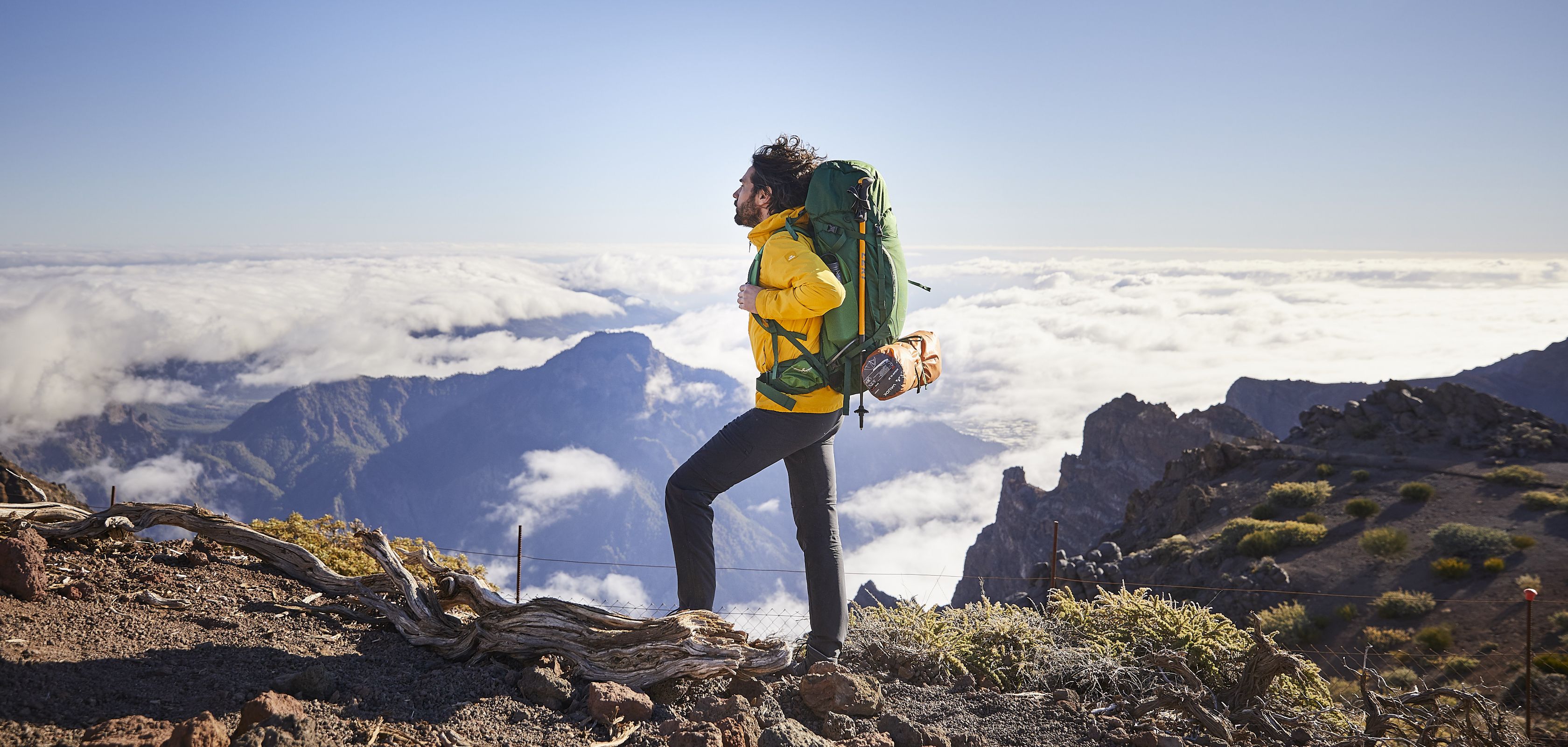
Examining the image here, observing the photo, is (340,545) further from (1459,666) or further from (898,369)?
(1459,666)

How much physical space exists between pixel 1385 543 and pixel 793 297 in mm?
28424

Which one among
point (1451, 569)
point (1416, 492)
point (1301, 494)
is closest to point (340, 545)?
point (1451, 569)

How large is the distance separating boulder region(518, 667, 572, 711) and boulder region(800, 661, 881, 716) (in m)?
1.00

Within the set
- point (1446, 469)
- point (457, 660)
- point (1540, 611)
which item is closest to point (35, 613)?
point (457, 660)

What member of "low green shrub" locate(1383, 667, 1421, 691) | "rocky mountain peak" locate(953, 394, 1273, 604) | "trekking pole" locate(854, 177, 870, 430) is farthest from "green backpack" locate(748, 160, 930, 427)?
"rocky mountain peak" locate(953, 394, 1273, 604)

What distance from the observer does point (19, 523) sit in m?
4.02

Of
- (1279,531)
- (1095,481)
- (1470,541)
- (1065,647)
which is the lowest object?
(1095,481)

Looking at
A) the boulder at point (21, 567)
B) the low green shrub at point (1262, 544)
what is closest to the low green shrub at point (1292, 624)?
the low green shrub at point (1262, 544)

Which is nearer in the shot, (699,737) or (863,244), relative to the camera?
(699,737)

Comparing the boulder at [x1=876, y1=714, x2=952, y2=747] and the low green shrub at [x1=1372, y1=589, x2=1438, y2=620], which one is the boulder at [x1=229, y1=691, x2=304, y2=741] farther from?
the low green shrub at [x1=1372, y1=589, x2=1438, y2=620]

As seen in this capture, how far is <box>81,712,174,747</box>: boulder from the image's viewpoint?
211 cm

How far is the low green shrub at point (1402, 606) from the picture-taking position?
20.2 metres

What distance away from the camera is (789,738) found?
2869 mm

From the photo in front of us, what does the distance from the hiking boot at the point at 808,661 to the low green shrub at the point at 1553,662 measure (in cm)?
1695
